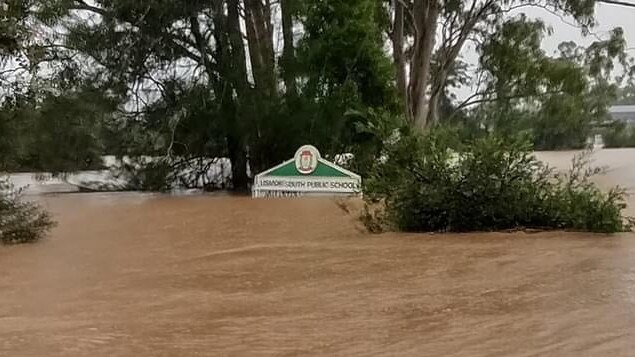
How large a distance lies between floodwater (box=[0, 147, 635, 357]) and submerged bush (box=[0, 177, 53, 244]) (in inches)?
13.5

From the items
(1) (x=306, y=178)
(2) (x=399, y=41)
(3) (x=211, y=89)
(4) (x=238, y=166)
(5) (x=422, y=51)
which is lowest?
(1) (x=306, y=178)

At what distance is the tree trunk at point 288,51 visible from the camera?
2575cm

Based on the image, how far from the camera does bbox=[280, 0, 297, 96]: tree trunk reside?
84.5ft

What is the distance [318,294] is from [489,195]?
19.1 feet

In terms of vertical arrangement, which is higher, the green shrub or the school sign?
the green shrub

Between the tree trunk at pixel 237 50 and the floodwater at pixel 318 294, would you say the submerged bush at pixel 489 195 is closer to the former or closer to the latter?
the floodwater at pixel 318 294

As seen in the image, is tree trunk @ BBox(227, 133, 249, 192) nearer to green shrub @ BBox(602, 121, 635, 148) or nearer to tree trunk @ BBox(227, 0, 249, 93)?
tree trunk @ BBox(227, 0, 249, 93)

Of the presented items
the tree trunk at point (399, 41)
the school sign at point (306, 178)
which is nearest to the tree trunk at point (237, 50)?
the school sign at point (306, 178)

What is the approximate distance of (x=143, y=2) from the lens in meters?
25.3

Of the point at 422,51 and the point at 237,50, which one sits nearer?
the point at 237,50

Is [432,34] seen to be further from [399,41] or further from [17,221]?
[17,221]

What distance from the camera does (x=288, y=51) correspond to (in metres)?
26.0

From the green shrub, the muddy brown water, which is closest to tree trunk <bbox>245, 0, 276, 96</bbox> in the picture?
the muddy brown water

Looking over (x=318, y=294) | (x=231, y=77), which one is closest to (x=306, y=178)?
(x=231, y=77)
